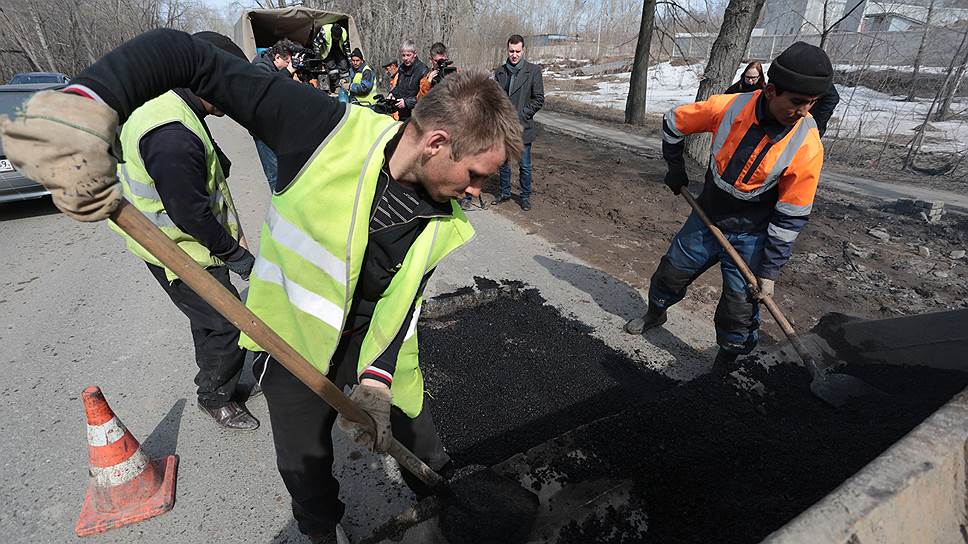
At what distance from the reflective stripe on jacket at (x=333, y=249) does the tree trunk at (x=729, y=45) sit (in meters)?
7.96

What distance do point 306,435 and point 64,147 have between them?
1173 millimetres

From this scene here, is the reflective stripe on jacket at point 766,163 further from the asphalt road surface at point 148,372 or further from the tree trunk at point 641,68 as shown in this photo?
the tree trunk at point 641,68

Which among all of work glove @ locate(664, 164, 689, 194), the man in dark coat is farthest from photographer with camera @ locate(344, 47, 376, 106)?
work glove @ locate(664, 164, 689, 194)

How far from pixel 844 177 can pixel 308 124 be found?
10.7 metres

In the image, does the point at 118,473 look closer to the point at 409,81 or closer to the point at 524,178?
the point at 524,178

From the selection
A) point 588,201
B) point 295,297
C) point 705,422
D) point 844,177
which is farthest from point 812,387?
point 844,177

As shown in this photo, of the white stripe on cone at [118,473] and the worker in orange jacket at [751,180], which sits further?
the worker in orange jacket at [751,180]

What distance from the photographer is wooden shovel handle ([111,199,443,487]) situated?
1.18m

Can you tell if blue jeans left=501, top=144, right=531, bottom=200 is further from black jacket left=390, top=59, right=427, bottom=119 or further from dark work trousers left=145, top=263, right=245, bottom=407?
dark work trousers left=145, top=263, right=245, bottom=407

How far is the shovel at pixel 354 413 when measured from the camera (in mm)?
1214

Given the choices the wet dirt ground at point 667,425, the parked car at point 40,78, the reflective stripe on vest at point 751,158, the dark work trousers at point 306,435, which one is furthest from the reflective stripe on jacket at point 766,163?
the parked car at point 40,78

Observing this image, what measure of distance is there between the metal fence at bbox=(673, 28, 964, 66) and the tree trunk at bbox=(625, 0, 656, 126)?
2.85 ft

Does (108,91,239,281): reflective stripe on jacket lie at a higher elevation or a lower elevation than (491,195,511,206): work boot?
higher

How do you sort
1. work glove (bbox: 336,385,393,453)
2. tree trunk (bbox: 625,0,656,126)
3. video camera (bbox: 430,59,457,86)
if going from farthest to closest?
tree trunk (bbox: 625,0,656,126), video camera (bbox: 430,59,457,86), work glove (bbox: 336,385,393,453)
